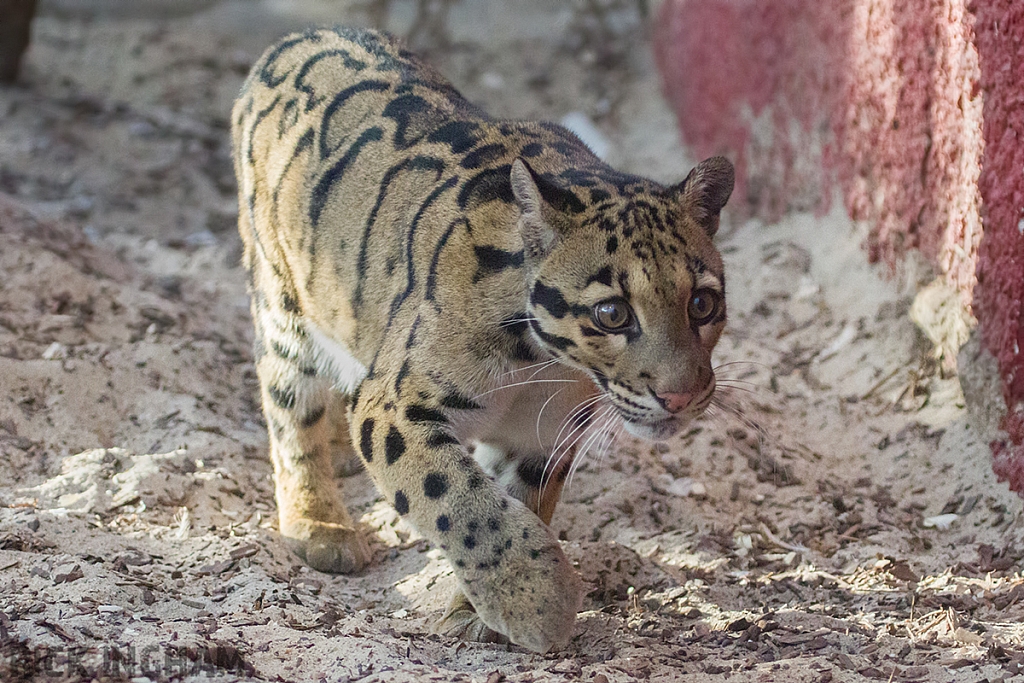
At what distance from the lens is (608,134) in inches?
420

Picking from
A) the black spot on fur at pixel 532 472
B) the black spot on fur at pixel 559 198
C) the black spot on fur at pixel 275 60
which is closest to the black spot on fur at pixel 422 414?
the black spot on fur at pixel 532 472

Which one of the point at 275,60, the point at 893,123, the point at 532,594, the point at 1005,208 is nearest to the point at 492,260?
the point at 532,594

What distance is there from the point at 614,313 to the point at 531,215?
457 millimetres

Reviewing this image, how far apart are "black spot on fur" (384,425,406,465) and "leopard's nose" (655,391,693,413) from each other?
0.96 meters

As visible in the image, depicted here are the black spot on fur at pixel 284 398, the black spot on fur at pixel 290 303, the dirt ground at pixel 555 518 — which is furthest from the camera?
the black spot on fur at pixel 284 398

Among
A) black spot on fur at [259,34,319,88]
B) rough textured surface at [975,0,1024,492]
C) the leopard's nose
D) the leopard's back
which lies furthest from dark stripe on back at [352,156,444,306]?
rough textured surface at [975,0,1024,492]

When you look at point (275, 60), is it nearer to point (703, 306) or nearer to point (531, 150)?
point (531, 150)

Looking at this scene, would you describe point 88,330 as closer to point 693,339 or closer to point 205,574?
point 205,574

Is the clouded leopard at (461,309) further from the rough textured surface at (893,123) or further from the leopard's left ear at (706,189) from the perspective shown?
the rough textured surface at (893,123)

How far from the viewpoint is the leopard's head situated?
370cm

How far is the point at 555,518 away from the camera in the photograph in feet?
17.8

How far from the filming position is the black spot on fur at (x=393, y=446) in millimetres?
4062

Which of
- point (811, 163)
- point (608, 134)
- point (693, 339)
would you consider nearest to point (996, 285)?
point (693, 339)

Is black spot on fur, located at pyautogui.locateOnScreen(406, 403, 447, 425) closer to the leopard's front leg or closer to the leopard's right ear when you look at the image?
the leopard's front leg
